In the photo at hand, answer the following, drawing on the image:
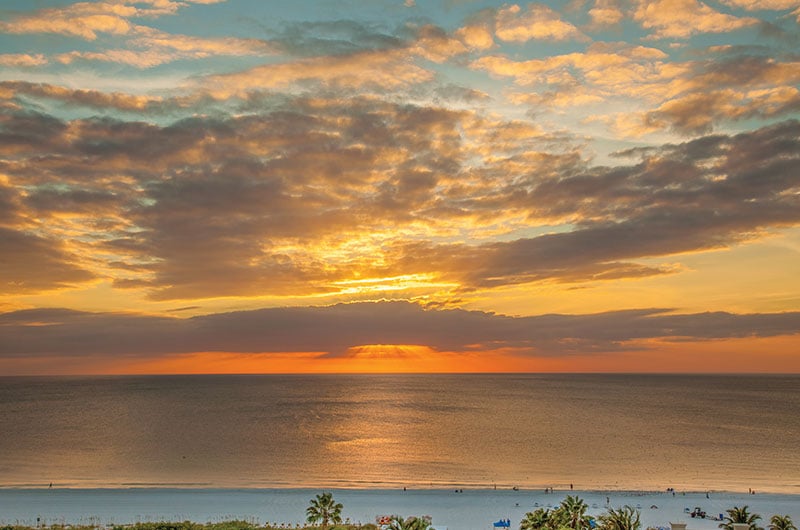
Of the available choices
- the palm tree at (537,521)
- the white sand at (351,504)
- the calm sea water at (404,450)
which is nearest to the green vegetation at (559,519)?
the palm tree at (537,521)

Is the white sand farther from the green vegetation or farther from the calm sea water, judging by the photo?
the green vegetation

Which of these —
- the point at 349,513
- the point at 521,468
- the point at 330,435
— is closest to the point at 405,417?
the point at 330,435

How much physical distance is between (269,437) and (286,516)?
214ft

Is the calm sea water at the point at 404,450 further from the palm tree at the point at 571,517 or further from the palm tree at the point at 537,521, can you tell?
the palm tree at the point at 537,521

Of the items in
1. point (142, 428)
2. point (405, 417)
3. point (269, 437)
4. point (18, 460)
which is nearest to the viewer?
point (18, 460)

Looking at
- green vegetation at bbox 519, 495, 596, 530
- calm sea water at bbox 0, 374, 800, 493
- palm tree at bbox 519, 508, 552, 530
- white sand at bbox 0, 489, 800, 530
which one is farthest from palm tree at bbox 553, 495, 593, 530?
calm sea water at bbox 0, 374, 800, 493

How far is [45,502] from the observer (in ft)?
213

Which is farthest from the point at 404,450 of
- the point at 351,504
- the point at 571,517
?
the point at 571,517

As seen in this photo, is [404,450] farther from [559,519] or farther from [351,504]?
[559,519]

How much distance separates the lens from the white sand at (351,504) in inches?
2298

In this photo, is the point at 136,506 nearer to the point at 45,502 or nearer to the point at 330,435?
the point at 45,502

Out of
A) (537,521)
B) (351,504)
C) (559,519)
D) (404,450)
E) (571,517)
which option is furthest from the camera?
(404,450)

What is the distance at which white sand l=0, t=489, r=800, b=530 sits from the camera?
192 ft

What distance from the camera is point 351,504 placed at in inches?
2559
